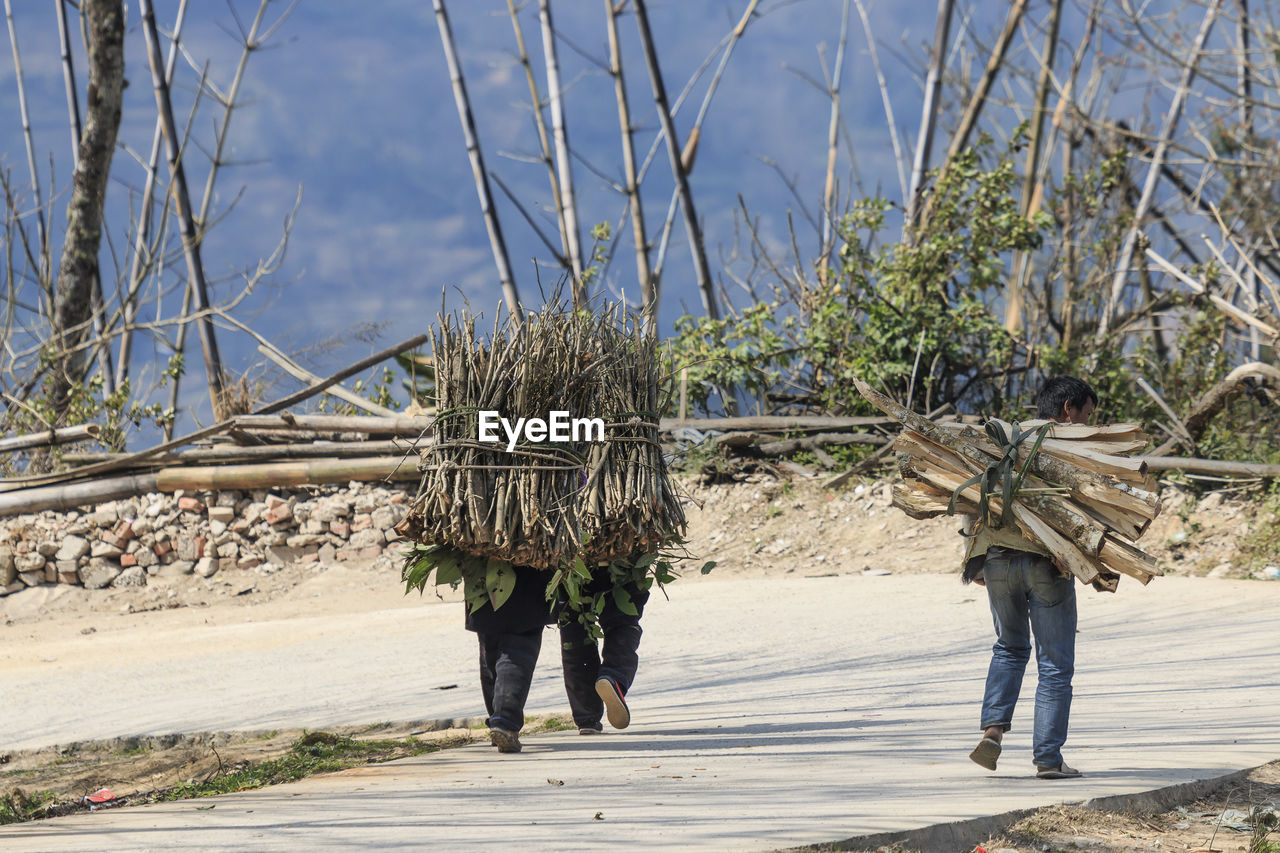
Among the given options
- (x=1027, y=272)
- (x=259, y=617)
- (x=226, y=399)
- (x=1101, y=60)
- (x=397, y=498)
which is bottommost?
(x=259, y=617)

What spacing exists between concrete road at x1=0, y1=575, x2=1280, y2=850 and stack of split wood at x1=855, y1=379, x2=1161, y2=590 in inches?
30.2

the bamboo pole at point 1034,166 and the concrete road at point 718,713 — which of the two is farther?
the bamboo pole at point 1034,166

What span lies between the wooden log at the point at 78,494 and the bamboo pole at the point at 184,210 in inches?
80.4

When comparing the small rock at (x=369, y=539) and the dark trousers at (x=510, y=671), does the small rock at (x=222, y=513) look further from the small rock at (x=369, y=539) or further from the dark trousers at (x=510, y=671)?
the dark trousers at (x=510, y=671)

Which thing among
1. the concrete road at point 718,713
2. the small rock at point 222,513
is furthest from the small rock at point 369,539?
the concrete road at point 718,713

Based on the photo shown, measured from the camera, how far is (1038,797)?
3.66 metres

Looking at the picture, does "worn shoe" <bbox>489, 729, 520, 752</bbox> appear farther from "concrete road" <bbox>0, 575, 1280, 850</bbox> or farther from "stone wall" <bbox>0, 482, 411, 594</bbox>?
"stone wall" <bbox>0, 482, 411, 594</bbox>

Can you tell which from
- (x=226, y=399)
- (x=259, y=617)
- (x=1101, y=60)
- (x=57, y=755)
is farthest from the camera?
(x=1101, y=60)

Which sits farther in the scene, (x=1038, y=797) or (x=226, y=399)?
(x=226, y=399)

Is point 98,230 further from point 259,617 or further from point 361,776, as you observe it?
point 361,776

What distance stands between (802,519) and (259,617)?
5903mm

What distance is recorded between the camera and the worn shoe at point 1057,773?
398 centimetres

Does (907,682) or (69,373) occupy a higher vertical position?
(69,373)

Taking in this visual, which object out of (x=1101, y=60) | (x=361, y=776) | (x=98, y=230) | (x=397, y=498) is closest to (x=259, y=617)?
(x=397, y=498)
